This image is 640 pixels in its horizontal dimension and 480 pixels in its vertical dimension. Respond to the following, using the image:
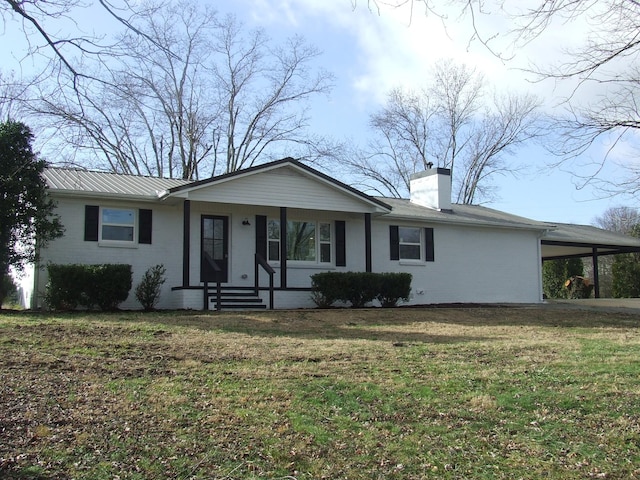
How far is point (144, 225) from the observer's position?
15344 millimetres

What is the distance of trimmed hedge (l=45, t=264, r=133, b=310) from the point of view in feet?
42.5

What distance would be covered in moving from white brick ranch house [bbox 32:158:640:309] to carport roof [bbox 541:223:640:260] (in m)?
2.69

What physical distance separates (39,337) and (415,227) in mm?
12648

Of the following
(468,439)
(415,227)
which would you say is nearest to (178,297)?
(415,227)

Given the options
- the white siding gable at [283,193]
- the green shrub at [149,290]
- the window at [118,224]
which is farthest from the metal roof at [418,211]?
the green shrub at [149,290]

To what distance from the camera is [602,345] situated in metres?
9.15

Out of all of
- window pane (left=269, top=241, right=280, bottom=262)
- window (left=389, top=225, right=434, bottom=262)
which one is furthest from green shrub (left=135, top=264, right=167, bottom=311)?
window (left=389, top=225, right=434, bottom=262)

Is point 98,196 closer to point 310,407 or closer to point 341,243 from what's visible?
point 341,243

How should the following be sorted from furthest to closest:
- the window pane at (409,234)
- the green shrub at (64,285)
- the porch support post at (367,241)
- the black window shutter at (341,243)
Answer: the window pane at (409,234) → the black window shutter at (341,243) → the porch support post at (367,241) → the green shrub at (64,285)

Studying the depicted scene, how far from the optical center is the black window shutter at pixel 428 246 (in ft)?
62.1

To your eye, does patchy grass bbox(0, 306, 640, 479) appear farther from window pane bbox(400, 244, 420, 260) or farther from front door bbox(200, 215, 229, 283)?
window pane bbox(400, 244, 420, 260)

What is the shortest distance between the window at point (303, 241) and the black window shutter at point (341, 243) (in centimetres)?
27

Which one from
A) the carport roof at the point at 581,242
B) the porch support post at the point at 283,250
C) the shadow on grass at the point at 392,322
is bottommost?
the shadow on grass at the point at 392,322

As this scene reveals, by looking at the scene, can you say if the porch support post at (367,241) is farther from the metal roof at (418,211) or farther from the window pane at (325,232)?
the window pane at (325,232)
